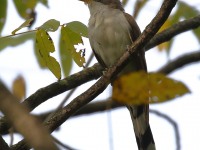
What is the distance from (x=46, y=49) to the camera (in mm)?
2311

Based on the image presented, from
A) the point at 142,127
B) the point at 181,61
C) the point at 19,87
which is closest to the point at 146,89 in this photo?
the point at 142,127

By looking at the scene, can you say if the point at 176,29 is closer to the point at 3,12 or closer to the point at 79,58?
the point at 79,58

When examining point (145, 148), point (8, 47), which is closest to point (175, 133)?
point (145, 148)

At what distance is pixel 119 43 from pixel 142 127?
83 centimetres

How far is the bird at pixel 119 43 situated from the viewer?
3.64 metres

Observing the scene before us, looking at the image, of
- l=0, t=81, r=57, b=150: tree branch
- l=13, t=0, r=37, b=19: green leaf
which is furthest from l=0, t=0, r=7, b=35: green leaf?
l=0, t=81, r=57, b=150: tree branch

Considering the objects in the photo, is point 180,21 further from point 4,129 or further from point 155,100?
point 155,100

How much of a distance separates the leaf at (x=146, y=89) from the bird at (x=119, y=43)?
6.49ft

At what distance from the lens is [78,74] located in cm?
336

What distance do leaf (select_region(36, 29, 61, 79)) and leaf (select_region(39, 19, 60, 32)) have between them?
3 cm

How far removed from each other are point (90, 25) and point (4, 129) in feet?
4.74

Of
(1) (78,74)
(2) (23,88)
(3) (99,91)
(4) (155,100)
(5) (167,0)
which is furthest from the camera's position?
(2) (23,88)

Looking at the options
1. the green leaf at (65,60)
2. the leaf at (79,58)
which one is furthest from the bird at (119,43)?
the leaf at (79,58)

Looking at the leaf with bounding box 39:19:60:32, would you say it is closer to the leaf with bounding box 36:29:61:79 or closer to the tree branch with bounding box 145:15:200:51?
the leaf with bounding box 36:29:61:79
